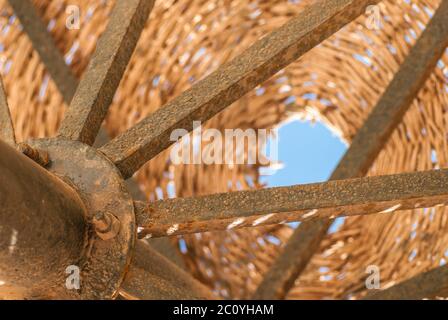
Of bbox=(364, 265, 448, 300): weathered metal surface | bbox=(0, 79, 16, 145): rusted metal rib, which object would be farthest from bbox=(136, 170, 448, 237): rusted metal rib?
bbox=(364, 265, 448, 300): weathered metal surface

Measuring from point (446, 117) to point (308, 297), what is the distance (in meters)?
0.91

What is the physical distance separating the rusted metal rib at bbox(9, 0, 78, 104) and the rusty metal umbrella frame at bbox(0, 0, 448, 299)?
0.92 meters

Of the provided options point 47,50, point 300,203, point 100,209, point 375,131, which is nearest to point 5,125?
point 100,209

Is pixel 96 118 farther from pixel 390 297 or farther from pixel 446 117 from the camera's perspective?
pixel 446 117

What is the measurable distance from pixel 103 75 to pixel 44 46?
1103 millimetres

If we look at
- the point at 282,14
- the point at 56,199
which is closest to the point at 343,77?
the point at 282,14

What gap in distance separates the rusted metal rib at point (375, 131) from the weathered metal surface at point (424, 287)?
1.29ft

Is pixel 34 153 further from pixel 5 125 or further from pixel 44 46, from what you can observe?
pixel 44 46

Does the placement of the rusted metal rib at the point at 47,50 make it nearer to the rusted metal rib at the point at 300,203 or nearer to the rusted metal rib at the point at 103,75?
the rusted metal rib at the point at 103,75

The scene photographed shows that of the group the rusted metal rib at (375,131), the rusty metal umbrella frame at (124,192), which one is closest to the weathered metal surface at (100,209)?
the rusty metal umbrella frame at (124,192)

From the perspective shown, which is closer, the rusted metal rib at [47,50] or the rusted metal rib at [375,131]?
the rusted metal rib at [375,131]

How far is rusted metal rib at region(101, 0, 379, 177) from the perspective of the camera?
1343mm

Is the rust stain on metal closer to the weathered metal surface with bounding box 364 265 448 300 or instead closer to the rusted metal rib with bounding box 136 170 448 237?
the rusted metal rib with bounding box 136 170 448 237

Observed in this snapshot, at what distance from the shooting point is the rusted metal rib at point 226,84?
1343 millimetres
